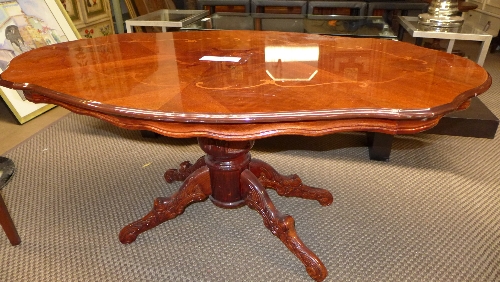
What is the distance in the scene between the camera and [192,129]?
86cm

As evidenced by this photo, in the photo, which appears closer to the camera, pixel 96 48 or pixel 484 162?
pixel 96 48

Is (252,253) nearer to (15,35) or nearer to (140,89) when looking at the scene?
(140,89)

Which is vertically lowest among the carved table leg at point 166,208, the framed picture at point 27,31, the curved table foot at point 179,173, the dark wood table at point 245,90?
the curved table foot at point 179,173

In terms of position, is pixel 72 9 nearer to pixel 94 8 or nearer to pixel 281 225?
pixel 94 8

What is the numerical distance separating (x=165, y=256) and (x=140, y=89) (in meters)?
0.61

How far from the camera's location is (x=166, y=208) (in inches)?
50.7

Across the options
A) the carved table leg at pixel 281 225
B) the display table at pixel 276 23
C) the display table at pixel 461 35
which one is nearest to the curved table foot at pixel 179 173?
the carved table leg at pixel 281 225

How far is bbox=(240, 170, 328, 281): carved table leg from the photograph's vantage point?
1132mm

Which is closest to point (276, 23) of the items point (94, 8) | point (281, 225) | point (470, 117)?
point (470, 117)

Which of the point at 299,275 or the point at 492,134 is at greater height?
the point at 492,134

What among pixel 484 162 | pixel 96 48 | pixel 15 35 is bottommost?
pixel 484 162

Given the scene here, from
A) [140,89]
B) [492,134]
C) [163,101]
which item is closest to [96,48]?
[140,89]

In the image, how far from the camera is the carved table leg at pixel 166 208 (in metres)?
1.28

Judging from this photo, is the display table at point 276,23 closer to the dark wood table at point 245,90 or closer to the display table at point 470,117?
the display table at point 470,117
